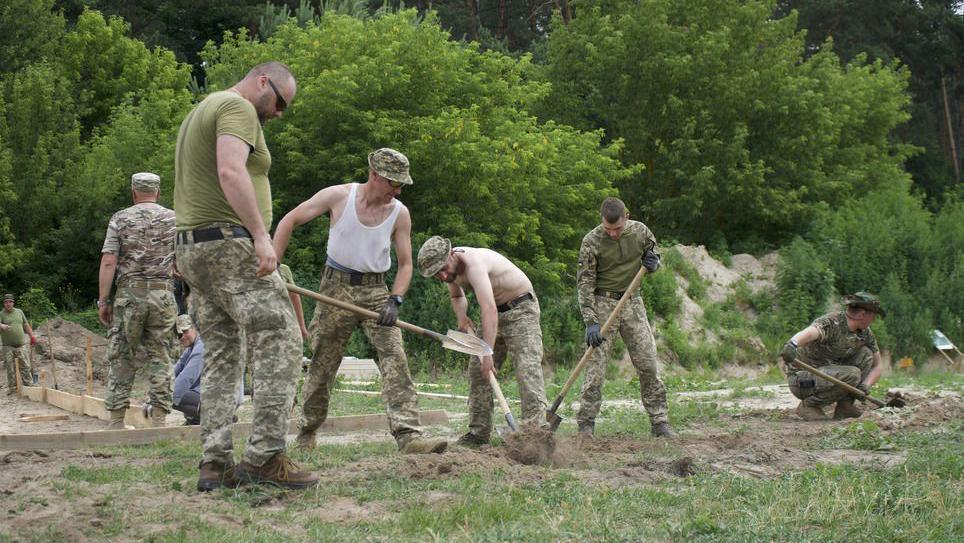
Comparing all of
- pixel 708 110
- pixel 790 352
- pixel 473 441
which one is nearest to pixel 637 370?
pixel 790 352

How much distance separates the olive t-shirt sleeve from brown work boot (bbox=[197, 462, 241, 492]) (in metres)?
1.73

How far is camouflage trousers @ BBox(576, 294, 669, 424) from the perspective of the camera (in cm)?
975

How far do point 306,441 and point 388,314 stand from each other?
47.2 inches

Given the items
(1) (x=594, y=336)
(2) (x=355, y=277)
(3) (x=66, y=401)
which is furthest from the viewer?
(3) (x=66, y=401)

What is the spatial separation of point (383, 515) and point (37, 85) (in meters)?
21.6

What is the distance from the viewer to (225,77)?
80.8 feet

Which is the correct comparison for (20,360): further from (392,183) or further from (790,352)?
(790,352)

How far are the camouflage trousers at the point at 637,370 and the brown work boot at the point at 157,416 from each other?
3.65 metres

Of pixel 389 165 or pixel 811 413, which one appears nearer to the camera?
pixel 389 165

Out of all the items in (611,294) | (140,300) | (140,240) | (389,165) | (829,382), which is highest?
(389,165)

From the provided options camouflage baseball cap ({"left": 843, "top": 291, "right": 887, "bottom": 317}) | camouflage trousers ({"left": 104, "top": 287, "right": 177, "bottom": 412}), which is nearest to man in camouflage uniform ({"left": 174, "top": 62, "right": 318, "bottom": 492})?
camouflage trousers ({"left": 104, "top": 287, "right": 177, "bottom": 412})

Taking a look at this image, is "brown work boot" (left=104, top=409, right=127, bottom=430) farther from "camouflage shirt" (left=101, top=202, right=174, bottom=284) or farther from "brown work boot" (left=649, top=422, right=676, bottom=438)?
"brown work boot" (left=649, top=422, right=676, bottom=438)

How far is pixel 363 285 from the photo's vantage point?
A: 25.6ft

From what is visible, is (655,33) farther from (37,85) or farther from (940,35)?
(940,35)
